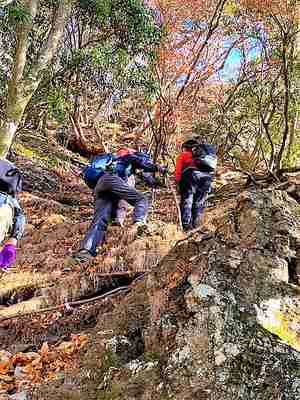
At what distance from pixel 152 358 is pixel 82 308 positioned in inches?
113

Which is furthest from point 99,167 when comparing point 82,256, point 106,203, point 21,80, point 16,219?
point 21,80

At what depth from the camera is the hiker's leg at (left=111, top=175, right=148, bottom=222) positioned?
7.28 meters

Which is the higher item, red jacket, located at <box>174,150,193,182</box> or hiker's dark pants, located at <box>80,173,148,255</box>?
red jacket, located at <box>174,150,193,182</box>

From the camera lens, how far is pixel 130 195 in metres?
7.38

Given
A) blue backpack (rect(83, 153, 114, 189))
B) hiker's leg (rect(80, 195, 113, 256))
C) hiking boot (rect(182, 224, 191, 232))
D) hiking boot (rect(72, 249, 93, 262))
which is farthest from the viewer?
hiking boot (rect(182, 224, 191, 232))

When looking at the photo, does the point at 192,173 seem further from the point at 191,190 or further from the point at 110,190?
the point at 110,190

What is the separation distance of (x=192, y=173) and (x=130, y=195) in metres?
1.35

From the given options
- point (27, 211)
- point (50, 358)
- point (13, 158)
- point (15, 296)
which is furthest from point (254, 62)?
point (50, 358)

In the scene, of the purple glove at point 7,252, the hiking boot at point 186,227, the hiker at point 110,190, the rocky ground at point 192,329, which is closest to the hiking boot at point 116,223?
the hiker at point 110,190

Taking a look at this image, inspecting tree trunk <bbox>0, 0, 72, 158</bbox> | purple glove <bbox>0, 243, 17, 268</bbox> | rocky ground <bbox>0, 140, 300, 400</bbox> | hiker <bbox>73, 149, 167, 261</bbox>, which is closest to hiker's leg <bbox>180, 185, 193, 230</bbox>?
hiker <bbox>73, 149, 167, 261</bbox>

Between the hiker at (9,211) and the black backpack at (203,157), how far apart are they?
3950 millimetres

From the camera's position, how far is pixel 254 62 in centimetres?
1666

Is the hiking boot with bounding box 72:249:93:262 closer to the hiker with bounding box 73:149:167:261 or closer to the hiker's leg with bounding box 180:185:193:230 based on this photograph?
the hiker with bounding box 73:149:167:261

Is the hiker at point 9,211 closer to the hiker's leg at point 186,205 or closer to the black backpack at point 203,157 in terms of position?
the hiker's leg at point 186,205
